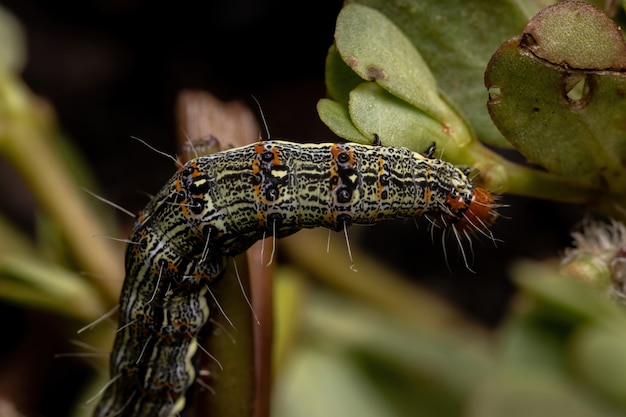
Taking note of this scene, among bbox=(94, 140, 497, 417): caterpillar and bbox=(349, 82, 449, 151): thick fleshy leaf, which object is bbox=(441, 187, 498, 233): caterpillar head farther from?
bbox=(349, 82, 449, 151): thick fleshy leaf

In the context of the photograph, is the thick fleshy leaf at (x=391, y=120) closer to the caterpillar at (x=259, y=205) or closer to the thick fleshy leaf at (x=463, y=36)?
the caterpillar at (x=259, y=205)

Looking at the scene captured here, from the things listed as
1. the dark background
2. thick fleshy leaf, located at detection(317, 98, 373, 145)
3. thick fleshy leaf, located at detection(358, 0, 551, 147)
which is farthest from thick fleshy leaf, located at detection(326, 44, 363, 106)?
the dark background

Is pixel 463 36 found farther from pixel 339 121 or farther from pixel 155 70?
pixel 155 70

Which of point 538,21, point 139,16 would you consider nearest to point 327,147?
point 538,21

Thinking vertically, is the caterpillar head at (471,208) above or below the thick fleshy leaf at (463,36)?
below

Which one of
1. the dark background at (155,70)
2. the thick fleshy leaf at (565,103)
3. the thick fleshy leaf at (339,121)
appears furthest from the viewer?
the dark background at (155,70)

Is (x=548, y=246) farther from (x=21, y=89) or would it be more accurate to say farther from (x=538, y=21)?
(x=538, y=21)

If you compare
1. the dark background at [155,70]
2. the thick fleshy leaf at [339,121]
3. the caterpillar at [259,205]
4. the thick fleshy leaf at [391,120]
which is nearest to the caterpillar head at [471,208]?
the caterpillar at [259,205]
